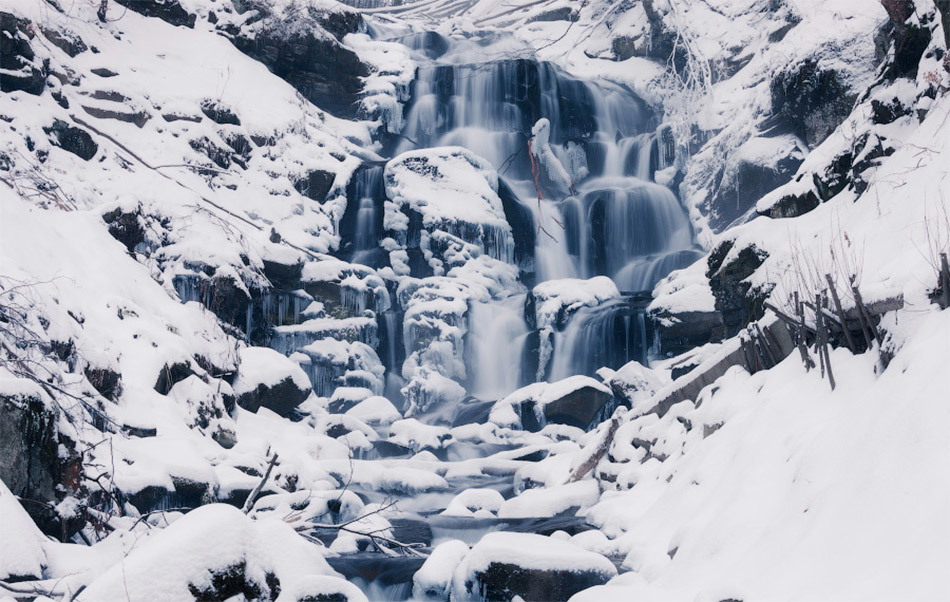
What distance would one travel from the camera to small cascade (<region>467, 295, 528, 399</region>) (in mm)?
17125

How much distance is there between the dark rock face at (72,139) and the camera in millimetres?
15234

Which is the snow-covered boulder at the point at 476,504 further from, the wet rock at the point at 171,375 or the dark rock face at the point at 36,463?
the dark rock face at the point at 36,463

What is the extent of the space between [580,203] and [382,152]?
21.5ft

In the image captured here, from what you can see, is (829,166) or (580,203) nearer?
(829,166)

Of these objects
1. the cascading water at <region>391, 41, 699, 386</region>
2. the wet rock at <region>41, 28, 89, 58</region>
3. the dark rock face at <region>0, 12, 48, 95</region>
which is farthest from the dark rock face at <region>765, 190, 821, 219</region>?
the wet rock at <region>41, 28, 89, 58</region>

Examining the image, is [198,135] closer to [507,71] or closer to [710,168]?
[507,71]

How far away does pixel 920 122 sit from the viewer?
7.62 m

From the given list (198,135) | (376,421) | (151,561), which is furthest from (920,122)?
(198,135)

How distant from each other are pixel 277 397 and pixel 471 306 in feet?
22.2

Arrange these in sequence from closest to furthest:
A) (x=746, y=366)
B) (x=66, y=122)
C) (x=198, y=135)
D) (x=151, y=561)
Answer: (x=151, y=561)
(x=746, y=366)
(x=66, y=122)
(x=198, y=135)

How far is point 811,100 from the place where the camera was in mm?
18734

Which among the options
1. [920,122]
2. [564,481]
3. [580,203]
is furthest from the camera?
[580,203]

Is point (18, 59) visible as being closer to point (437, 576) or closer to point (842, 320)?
point (437, 576)

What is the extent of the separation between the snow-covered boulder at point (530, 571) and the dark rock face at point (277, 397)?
6946mm
